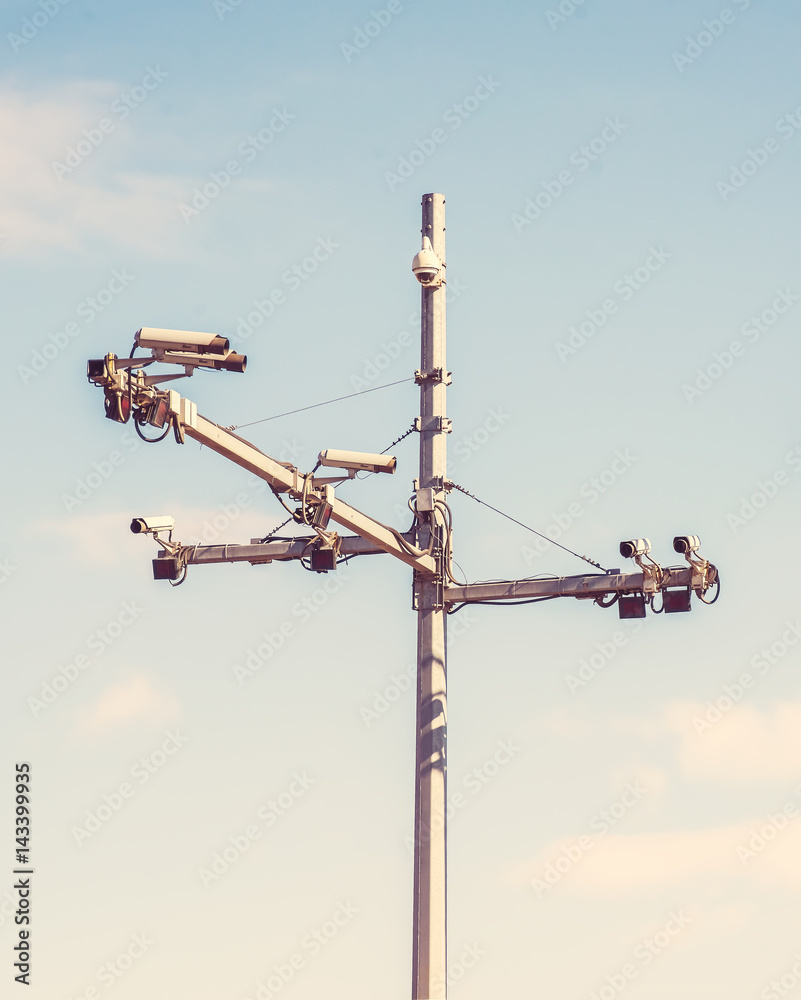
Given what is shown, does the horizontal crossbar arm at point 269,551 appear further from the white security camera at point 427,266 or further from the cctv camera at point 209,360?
the cctv camera at point 209,360

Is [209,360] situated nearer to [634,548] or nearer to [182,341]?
[182,341]

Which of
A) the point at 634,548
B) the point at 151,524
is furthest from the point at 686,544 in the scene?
the point at 151,524

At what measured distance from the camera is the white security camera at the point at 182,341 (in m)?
16.0

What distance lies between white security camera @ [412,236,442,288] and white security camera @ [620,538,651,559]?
4260 millimetres

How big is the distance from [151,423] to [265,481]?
2191 mm

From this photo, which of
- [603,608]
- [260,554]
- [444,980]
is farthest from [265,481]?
[444,980]

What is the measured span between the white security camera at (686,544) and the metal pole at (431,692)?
2934 mm

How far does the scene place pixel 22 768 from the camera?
22.7 metres

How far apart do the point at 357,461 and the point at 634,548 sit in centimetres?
348

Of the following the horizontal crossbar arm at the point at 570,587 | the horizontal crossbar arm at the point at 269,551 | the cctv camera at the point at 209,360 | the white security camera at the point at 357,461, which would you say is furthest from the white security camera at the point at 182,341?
the horizontal crossbar arm at the point at 570,587

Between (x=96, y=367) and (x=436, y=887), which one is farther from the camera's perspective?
(x=436, y=887)

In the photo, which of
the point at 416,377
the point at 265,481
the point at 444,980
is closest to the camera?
the point at 265,481

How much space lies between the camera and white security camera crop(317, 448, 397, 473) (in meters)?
19.4

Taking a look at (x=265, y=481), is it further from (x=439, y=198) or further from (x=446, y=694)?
(x=439, y=198)
